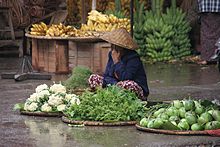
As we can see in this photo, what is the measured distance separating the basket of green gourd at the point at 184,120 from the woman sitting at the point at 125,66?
3.05 feet

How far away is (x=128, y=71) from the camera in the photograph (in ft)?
27.9

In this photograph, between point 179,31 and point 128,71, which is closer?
point 128,71

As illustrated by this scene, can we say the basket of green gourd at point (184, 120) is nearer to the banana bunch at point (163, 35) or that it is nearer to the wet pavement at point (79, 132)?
the wet pavement at point (79, 132)

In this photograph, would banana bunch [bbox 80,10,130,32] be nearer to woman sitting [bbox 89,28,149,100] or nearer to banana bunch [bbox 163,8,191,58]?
banana bunch [bbox 163,8,191,58]

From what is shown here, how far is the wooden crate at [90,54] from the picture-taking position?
13.0 meters

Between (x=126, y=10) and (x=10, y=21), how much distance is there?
3132 millimetres

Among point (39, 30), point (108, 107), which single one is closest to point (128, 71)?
point (108, 107)

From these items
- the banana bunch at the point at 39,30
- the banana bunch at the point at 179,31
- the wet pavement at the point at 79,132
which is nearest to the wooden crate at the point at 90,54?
the banana bunch at the point at 39,30

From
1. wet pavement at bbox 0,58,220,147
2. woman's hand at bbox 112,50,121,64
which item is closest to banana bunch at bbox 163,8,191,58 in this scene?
wet pavement at bbox 0,58,220,147

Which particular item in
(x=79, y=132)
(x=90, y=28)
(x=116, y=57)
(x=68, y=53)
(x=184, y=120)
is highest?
(x=90, y=28)

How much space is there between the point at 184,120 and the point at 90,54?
6.22 m

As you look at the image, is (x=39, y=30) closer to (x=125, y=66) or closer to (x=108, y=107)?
(x=125, y=66)

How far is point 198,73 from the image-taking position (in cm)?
1396

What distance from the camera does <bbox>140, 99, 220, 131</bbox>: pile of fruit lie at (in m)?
7.20
